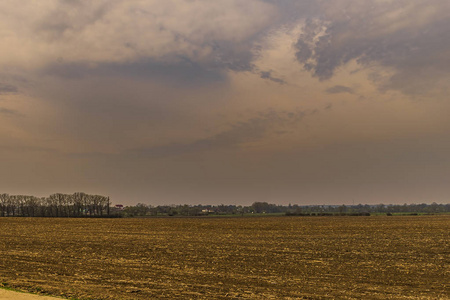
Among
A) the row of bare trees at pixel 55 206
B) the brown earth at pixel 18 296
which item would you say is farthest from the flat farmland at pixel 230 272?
the row of bare trees at pixel 55 206

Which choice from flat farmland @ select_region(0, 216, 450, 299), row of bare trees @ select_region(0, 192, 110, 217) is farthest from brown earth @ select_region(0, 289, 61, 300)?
row of bare trees @ select_region(0, 192, 110, 217)

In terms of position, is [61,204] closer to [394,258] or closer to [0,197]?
[0,197]

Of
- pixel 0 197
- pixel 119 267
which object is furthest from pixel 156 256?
pixel 0 197

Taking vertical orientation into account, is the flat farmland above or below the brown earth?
below

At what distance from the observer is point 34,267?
2238cm

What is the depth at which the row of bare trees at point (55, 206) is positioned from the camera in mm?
169875

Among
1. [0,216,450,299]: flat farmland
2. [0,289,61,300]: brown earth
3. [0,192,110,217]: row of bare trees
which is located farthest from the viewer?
[0,192,110,217]: row of bare trees

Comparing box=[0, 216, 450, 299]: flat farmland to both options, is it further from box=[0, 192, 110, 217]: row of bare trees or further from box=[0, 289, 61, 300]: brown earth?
box=[0, 192, 110, 217]: row of bare trees

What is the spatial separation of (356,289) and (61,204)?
18402 centimetres

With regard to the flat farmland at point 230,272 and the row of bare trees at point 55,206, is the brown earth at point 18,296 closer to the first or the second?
the flat farmland at point 230,272

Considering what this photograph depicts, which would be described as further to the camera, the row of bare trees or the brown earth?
the row of bare trees

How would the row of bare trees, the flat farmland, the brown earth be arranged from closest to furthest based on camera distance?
the brown earth, the flat farmland, the row of bare trees

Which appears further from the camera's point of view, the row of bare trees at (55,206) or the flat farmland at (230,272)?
the row of bare trees at (55,206)

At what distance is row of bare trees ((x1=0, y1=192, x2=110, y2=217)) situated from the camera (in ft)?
557
